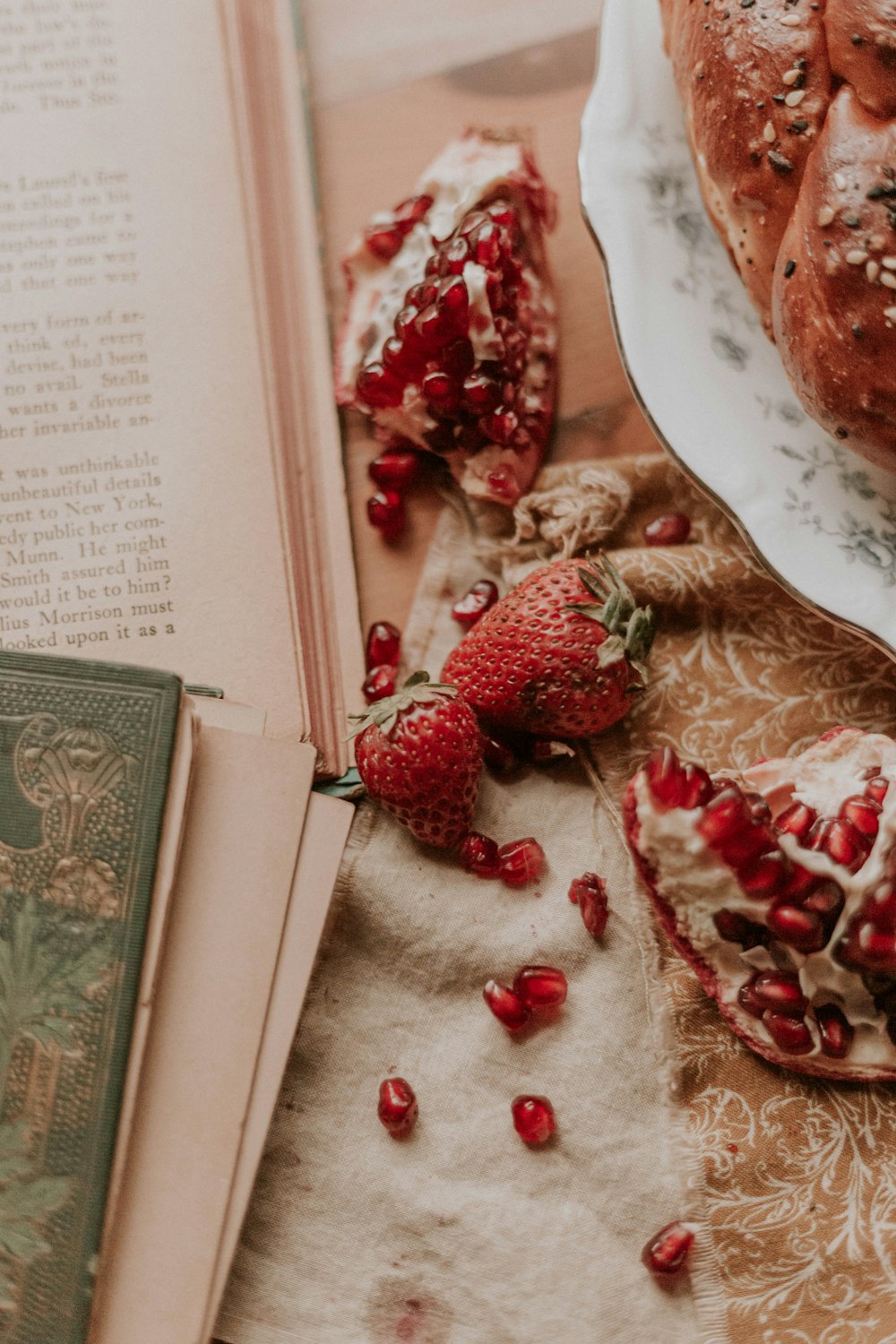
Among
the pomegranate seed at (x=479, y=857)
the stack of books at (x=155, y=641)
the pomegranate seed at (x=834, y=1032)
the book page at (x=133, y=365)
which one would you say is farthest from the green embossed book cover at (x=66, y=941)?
the pomegranate seed at (x=834, y=1032)

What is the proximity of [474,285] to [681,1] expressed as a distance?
31 centimetres

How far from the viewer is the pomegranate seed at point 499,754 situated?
3.61 feet

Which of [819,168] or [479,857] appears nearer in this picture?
[819,168]

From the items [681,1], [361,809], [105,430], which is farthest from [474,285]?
[361,809]

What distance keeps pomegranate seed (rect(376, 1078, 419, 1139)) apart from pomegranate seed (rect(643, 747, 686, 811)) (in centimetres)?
38

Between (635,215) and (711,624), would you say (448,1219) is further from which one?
(635,215)

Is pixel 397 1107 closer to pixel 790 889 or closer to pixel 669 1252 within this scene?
pixel 669 1252

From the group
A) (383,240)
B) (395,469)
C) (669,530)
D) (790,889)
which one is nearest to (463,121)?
(383,240)

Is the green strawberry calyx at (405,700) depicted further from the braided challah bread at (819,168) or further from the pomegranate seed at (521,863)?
the braided challah bread at (819,168)

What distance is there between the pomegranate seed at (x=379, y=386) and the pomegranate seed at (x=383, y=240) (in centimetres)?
14

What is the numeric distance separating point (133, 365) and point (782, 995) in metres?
0.90

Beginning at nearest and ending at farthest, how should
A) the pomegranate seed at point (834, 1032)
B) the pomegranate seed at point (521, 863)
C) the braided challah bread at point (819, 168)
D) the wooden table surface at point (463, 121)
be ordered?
the braided challah bread at point (819, 168)
the pomegranate seed at point (834, 1032)
the pomegranate seed at point (521, 863)
the wooden table surface at point (463, 121)

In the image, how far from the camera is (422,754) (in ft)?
3.29

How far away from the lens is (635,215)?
3.49ft
